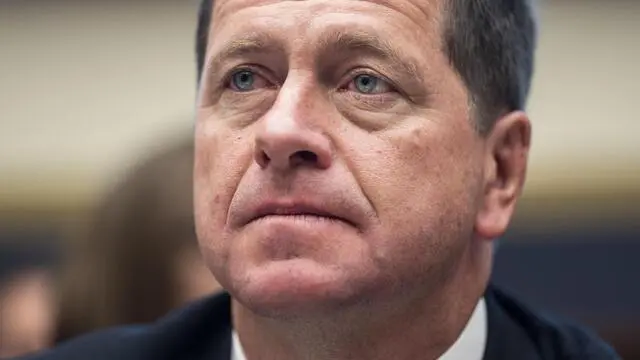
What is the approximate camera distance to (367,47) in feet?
4.85

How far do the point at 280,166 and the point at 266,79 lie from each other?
15 centimetres

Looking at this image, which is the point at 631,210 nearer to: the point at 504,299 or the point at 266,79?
the point at 504,299

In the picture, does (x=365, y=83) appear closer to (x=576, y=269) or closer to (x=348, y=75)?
(x=348, y=75)

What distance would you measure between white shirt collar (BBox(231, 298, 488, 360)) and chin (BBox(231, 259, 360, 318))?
25 centimetres

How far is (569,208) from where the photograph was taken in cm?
356

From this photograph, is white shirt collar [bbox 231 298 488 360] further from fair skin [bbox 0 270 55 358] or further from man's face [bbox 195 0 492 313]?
fair skin [bbox 0 270 55 358]

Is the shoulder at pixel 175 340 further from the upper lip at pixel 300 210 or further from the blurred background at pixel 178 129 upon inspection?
the blurred background at pixel 178 129

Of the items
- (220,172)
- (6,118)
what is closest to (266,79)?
(220,172)

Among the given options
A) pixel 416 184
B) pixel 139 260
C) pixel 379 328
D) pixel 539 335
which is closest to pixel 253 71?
pixel 416 184

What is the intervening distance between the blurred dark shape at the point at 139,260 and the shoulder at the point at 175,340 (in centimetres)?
51

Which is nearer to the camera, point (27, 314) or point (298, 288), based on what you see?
point (298, 288)

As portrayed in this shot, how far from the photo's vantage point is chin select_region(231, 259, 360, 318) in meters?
1.41

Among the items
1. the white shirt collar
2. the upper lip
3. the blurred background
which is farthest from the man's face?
the blurred background

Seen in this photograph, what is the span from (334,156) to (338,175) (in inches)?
1.0
